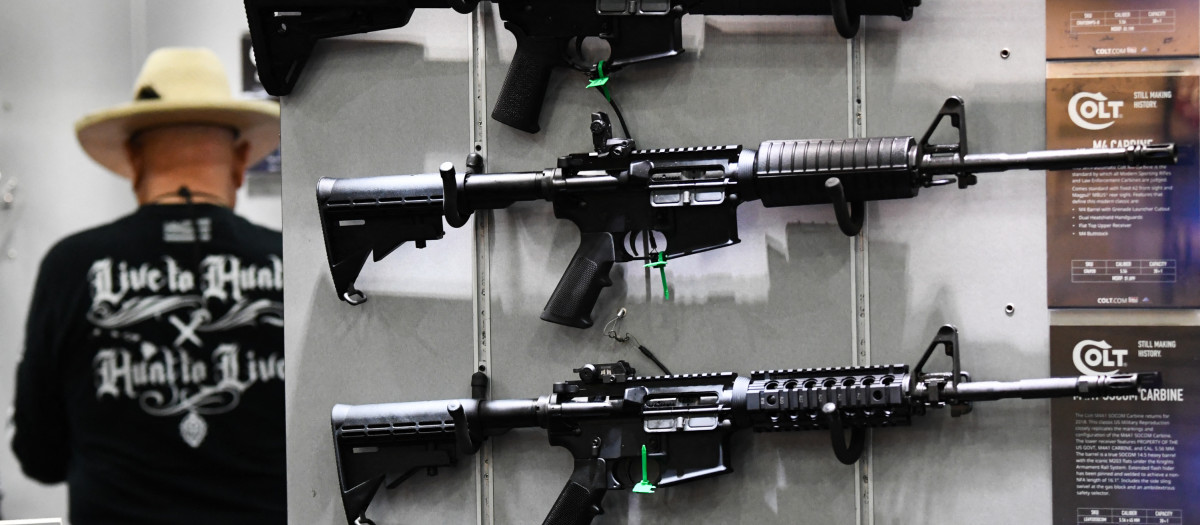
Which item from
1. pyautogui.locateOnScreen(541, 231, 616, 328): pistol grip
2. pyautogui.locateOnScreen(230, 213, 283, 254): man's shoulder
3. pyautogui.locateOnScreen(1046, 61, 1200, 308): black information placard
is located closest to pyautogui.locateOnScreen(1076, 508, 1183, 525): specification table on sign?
pyautogui.locateOnScreen(1046, 61, 1200, 308): black information placard

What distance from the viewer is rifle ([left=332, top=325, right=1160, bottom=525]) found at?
118 inches

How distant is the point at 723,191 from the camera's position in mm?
3150

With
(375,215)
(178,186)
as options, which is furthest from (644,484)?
(178,186)

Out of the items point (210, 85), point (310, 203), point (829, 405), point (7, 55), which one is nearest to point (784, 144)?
point (829, 405)

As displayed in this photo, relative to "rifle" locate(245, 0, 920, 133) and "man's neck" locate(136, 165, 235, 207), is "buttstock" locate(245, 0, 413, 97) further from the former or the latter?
"man's neck" locate(136, 165, 235, 207)

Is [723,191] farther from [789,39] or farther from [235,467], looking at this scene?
[235,467]

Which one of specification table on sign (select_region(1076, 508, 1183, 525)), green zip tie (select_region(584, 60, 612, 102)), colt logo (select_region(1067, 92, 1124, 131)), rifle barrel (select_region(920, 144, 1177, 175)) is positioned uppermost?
green zip tie (select_region(584, 60, 612, 102))

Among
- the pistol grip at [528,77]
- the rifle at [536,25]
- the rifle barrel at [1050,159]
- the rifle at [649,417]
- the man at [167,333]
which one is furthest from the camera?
the man at [167,333]

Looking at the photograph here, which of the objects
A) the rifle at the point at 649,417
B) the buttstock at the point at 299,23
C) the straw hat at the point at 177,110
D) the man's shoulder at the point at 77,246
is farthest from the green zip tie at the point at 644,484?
the man's shoulder at the point at 77,246

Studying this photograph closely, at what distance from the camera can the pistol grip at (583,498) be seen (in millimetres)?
3227

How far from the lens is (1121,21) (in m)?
3.18

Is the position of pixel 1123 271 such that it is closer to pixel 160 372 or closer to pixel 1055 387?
pixel 1055 387

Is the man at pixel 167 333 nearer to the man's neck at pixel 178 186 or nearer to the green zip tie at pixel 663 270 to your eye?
the man's neck at pixel 178 186

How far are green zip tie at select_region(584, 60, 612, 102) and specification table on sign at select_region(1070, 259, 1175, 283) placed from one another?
4.46ft
